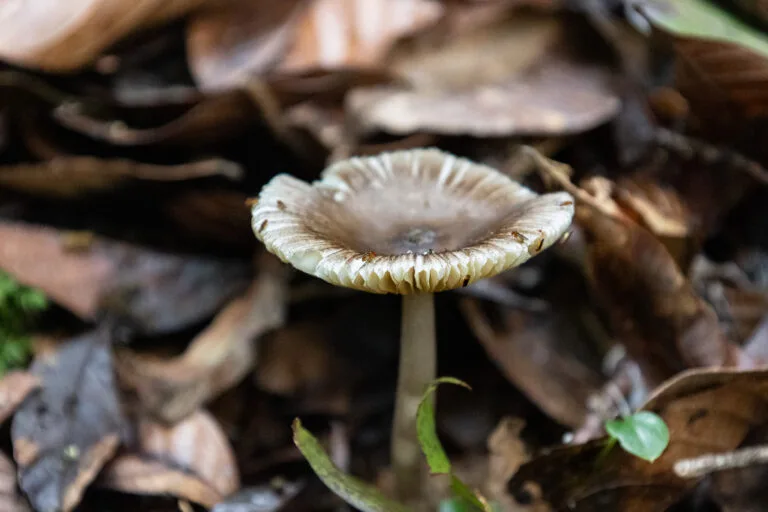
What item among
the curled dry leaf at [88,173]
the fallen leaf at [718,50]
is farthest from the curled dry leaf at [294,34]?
the fallen leaf at [718,50]

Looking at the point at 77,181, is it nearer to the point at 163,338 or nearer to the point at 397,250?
the point at 163,338

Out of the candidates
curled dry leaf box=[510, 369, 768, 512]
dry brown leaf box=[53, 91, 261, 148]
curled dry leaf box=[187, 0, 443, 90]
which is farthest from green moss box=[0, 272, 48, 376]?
curled dry leaf box=[510, 369, 768, 512]

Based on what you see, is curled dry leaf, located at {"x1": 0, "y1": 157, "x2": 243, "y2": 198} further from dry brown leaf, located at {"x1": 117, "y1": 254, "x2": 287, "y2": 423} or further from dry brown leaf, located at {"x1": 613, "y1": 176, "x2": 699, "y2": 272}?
dry brown leaf, located at {"x1": 613, "y1": 176, "x2": 699, "y2": 272}

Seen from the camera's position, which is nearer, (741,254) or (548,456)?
(548,456)

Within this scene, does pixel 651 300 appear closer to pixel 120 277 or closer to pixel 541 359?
pixel 541 359

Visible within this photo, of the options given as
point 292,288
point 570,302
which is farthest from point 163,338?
point 570,302

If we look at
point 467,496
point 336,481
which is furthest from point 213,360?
point 467,496
